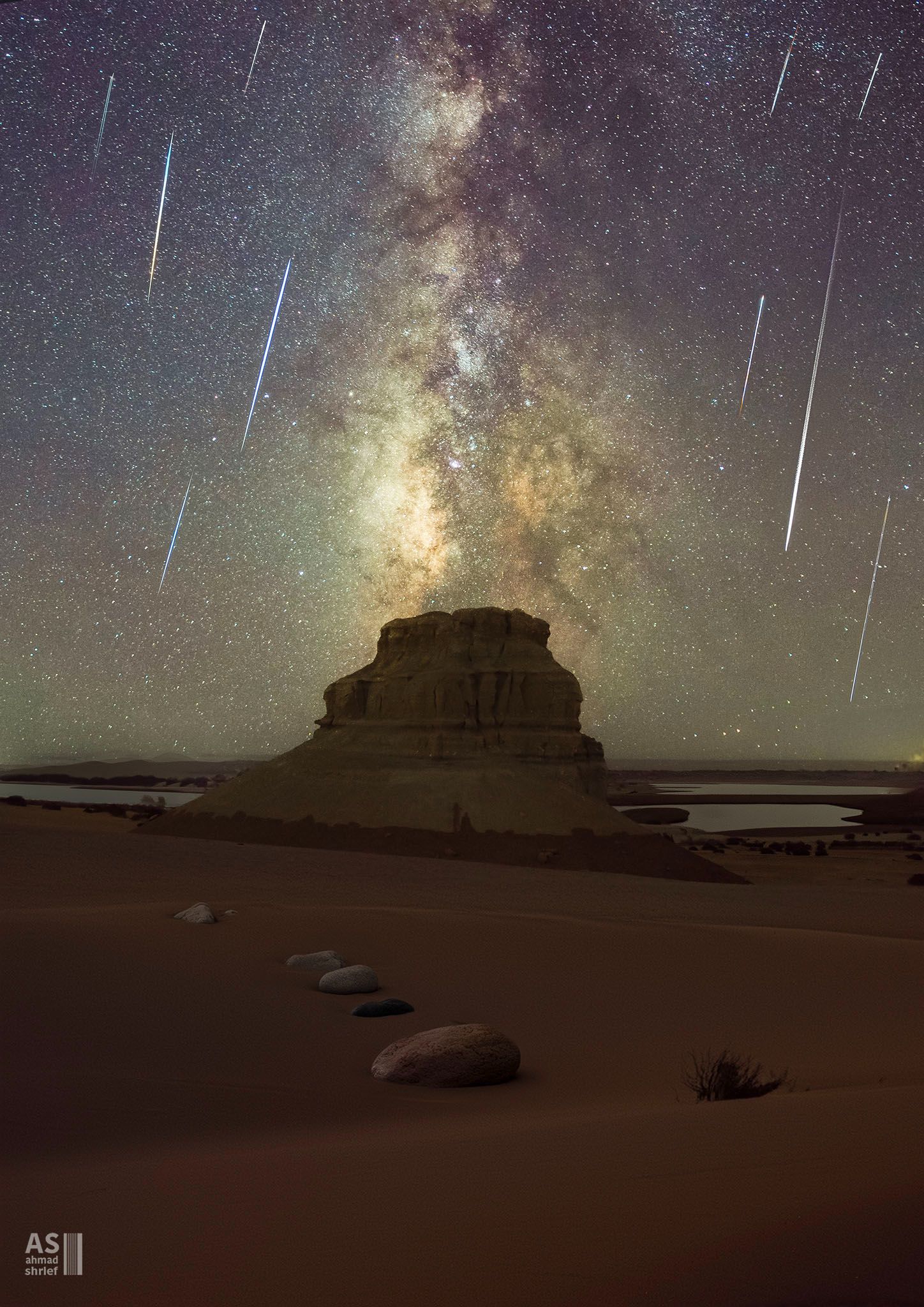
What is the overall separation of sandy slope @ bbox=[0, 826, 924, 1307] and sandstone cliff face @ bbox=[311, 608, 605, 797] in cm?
2159

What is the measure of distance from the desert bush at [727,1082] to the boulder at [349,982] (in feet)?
15.9

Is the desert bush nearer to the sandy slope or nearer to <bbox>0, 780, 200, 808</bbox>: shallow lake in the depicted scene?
the sandy slope

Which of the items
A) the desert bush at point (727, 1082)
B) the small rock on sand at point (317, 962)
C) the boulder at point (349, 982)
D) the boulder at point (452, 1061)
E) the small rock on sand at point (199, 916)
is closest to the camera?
the desert bush at point (727, 1082)

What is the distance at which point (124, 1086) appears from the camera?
25.2 ft

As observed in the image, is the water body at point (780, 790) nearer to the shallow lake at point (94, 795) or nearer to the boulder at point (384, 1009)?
the shallow lake at point (94, 795)

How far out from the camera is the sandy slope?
3775mm

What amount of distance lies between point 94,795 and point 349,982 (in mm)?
117713

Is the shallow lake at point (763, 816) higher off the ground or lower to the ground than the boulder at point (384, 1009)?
lower

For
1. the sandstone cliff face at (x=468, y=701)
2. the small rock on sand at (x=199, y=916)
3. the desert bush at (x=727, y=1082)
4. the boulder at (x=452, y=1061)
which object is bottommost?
the small rock on sand at (x=199, y=916)

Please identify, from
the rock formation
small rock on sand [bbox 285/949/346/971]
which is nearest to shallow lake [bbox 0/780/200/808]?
the rock formation

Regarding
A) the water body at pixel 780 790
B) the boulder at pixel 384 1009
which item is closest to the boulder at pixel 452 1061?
the boulder at pixel 384 1009

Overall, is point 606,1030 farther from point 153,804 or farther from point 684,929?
point 153,804

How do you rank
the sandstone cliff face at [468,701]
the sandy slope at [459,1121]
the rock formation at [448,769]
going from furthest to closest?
the sandstone cliff face at [468,701] → the rock formation at [448,769] → the sandy slope at [459,1121]

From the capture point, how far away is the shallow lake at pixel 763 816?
86.4 meters
